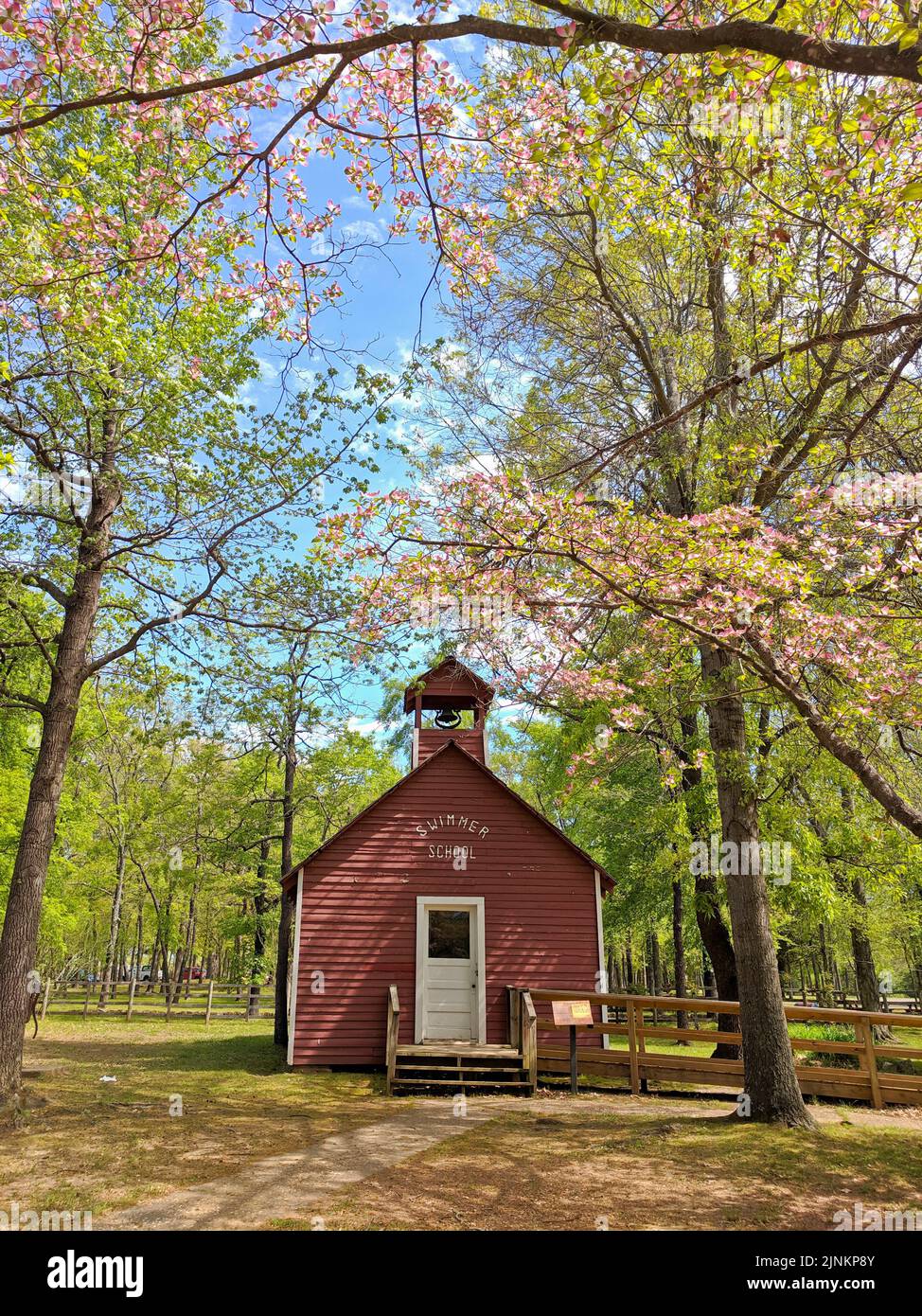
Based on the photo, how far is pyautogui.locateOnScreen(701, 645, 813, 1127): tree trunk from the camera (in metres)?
8.59

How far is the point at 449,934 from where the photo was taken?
46.8ft

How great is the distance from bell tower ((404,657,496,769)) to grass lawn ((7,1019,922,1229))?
21.3 ft

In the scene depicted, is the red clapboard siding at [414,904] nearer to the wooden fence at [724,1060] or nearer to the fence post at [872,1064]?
the wooden fence at [724,1060]

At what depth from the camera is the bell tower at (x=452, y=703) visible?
16.3m

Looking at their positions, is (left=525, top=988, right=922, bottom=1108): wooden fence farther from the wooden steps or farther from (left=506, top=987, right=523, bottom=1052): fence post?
the wooden steps

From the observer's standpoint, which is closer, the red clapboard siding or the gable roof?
the red clapboard siding

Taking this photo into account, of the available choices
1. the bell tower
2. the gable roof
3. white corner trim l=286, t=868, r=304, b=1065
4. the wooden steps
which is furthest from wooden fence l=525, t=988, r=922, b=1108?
the bell tower

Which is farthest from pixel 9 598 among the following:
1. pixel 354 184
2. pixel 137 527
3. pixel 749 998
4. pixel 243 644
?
pixel 749 998

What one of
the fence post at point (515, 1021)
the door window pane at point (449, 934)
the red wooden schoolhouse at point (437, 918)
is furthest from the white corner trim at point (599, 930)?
the door window pane at point (449, 934)

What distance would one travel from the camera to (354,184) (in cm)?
545

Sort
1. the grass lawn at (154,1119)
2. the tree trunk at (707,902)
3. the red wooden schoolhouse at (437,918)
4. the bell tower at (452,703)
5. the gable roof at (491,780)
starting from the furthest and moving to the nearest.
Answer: the bell tower at (452,703) → the tree trunk at (707,902) → the gable roof at (491,780) → the red wooden schoolhouse at (437,918) → the grass lawn at (154,1119)

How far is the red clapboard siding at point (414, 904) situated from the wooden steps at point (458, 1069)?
1.07 meters
